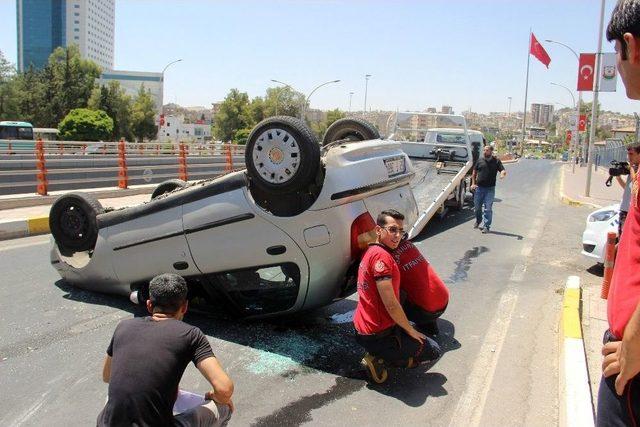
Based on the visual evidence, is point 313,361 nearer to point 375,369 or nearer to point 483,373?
point 375,369

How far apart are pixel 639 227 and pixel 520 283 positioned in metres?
5.65

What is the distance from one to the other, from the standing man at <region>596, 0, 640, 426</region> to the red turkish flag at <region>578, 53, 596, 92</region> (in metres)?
20.5

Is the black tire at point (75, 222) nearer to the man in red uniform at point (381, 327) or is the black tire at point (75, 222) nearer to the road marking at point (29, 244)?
the man in red uniform at point (381, 327)

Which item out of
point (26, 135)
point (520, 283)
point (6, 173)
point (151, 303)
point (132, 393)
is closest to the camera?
point (132, 393)

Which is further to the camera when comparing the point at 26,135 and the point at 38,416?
the point at 26,135

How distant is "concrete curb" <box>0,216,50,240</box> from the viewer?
8.84 meters

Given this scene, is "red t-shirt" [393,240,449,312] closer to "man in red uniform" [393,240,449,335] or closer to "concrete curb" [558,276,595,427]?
"man in red uniform" [393,240,449,335]

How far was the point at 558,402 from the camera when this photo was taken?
3.83 m

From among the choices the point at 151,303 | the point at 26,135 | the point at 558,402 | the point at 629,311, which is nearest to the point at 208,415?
the point at 151,303

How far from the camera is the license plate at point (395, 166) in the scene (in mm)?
4949

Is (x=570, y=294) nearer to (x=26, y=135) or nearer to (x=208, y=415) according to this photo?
(x=208, y=415)

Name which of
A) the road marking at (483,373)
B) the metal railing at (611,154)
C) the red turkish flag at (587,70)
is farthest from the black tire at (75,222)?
the metal railing at (611,154)

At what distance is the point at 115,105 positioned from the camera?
64312 millimetres

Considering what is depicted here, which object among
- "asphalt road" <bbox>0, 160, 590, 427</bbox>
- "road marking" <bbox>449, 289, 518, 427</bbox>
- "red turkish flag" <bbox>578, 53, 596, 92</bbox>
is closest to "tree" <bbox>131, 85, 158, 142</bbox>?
"red turkish flag" <bbox>578, 53, 596, 92</bbox>
